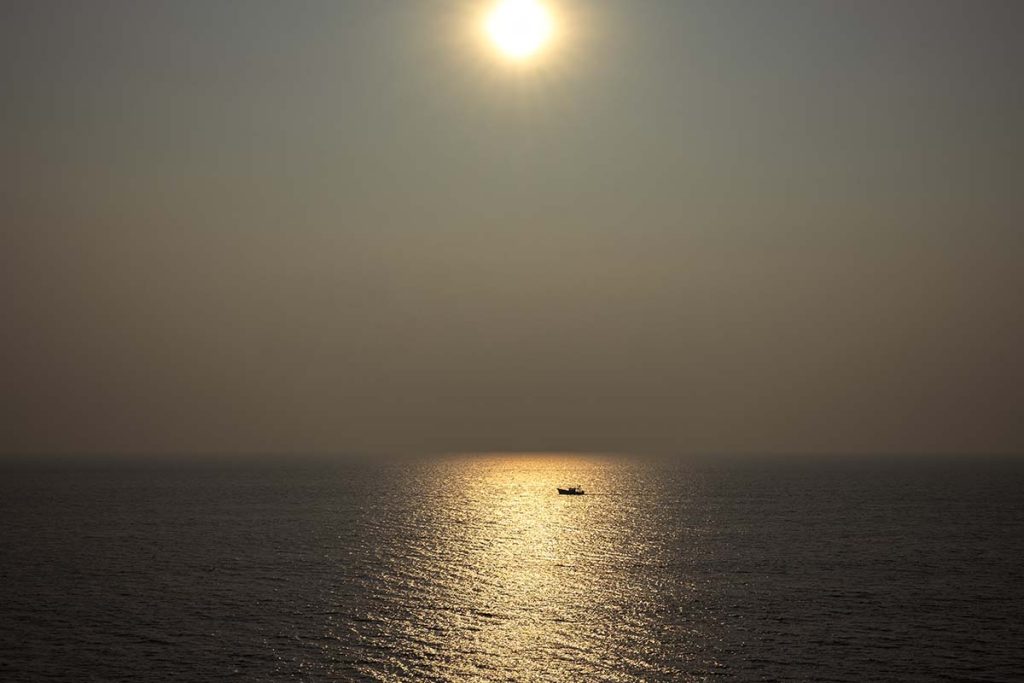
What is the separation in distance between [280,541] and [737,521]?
318 ft

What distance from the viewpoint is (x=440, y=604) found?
100750mm

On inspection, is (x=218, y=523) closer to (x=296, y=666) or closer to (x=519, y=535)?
(x=519, y=535)

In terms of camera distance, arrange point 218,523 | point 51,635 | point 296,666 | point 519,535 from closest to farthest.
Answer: point 296,666 < point 51,635 < point 519,535 < point 218,523

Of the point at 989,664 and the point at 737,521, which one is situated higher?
the point at 737,521

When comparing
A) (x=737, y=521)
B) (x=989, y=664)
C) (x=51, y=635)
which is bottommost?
(x=51, y=635)

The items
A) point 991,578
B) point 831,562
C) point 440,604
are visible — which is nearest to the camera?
point 440,604

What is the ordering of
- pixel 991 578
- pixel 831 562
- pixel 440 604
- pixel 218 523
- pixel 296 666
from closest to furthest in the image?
pixel 296 666 < pixel 440 604 < pixel 991 578 < pixel 831 562 < pixel 218 523

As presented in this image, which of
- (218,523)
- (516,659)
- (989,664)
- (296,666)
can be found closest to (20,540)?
(218,523)

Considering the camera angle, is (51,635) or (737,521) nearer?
(51,635)

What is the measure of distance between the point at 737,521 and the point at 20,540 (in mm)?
138317

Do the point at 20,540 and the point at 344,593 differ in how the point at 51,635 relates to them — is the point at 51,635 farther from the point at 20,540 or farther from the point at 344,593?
the point at 20,540

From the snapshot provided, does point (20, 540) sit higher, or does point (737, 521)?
point (737, 521)

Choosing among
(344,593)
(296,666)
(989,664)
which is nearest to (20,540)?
(344,593)

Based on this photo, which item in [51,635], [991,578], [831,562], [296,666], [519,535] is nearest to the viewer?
[296,666]
